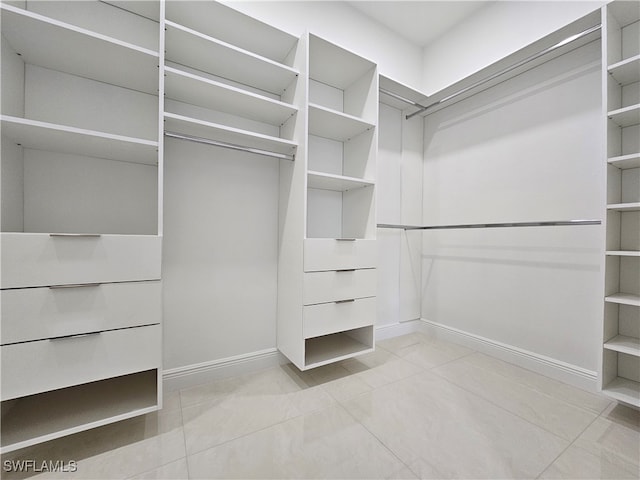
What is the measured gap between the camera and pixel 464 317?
2246 mm

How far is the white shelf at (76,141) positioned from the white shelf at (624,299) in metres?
2.31

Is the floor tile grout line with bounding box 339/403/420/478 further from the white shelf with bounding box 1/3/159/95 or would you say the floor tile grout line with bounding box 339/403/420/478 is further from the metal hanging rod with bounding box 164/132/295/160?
the white shelf with bounding box 1/3/159/95

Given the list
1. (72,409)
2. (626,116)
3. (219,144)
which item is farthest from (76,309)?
(626,116)

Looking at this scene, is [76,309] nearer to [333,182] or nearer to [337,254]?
[337,254]

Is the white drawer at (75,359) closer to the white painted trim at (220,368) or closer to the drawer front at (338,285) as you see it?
the white painted trim at (220,368)

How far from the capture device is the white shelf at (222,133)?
4.50 ft

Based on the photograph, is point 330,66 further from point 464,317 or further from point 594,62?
point 464,317

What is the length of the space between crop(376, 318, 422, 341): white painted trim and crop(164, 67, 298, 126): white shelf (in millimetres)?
1857

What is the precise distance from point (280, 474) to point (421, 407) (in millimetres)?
803

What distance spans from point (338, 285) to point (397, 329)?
1126 millimetres

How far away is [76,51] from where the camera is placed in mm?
1149

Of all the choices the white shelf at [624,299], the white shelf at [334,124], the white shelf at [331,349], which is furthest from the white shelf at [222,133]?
the white shelf at [624,299]

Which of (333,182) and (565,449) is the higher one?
(333,182)

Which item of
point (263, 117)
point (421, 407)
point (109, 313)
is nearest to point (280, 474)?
point (421, 407)
